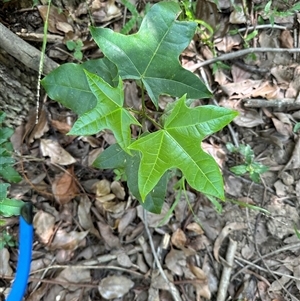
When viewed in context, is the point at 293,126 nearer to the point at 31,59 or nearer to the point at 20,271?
the point at 31,59

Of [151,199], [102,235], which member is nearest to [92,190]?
[102,235]

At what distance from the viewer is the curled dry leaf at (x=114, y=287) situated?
1696 mm

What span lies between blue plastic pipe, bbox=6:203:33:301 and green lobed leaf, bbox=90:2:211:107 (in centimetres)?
76

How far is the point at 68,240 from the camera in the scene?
174 cm

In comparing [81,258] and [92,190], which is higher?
[92,190]

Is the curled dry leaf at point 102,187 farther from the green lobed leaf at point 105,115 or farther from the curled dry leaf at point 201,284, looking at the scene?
the green lobed leaf at point 105,115

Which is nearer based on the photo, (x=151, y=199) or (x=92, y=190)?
(x=151, y=199)

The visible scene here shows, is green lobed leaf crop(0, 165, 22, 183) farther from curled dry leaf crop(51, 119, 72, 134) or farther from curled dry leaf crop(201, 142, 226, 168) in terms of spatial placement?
curled dry leaf crop(201, 142, 226, 168)

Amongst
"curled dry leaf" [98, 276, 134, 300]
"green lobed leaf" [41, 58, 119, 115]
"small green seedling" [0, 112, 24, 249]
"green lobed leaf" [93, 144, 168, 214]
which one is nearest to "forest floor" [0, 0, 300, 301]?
"curled dry leaf" [98, 276, 134, 300]

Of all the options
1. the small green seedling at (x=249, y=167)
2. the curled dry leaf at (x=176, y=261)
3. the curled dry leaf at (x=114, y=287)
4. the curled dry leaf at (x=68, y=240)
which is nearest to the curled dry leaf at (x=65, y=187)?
the curled dry leaf at (x=68, y=240)

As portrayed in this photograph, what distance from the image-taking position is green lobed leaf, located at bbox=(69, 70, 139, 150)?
0.96 meters

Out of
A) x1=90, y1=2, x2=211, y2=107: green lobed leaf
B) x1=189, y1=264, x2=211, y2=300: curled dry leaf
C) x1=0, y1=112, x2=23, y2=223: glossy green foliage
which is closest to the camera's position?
x1=90, y1=2, x2=211, y2=107: green lobed leaf

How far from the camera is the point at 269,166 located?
5.86 feet

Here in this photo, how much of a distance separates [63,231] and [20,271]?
0.27 m
